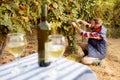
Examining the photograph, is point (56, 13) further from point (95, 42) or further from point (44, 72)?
point (44, 72)

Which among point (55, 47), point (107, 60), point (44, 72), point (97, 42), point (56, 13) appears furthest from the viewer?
point (107, 60)

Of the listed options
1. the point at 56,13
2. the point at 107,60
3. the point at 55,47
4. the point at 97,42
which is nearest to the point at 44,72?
the point at 55,47

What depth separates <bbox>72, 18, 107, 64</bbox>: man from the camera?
4234 millimetres

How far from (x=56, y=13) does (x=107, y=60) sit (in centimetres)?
140

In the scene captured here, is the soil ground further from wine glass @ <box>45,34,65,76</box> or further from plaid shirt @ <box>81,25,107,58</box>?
wine glass @ <box>45,34,65,76</box>

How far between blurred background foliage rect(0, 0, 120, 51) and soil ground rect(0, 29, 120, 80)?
62 cm

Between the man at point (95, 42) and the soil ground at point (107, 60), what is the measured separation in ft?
0.49

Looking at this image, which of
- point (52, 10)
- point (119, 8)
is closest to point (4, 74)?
point (52, 10)

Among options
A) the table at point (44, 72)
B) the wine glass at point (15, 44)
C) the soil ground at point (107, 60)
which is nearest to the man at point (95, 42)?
the soil ground at point (107, 60)

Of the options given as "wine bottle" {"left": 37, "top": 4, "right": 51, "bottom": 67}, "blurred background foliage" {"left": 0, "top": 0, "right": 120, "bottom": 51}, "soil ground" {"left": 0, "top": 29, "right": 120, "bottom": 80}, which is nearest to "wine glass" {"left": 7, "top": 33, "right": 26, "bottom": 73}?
"wine bottle" {"left": 37, "top": 4, "right": 51, "bottom": 67}

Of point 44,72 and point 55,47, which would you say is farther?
point 44,72

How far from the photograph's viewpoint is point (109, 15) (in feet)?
20.7

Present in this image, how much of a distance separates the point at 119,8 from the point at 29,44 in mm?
2803

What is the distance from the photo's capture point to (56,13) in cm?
414
